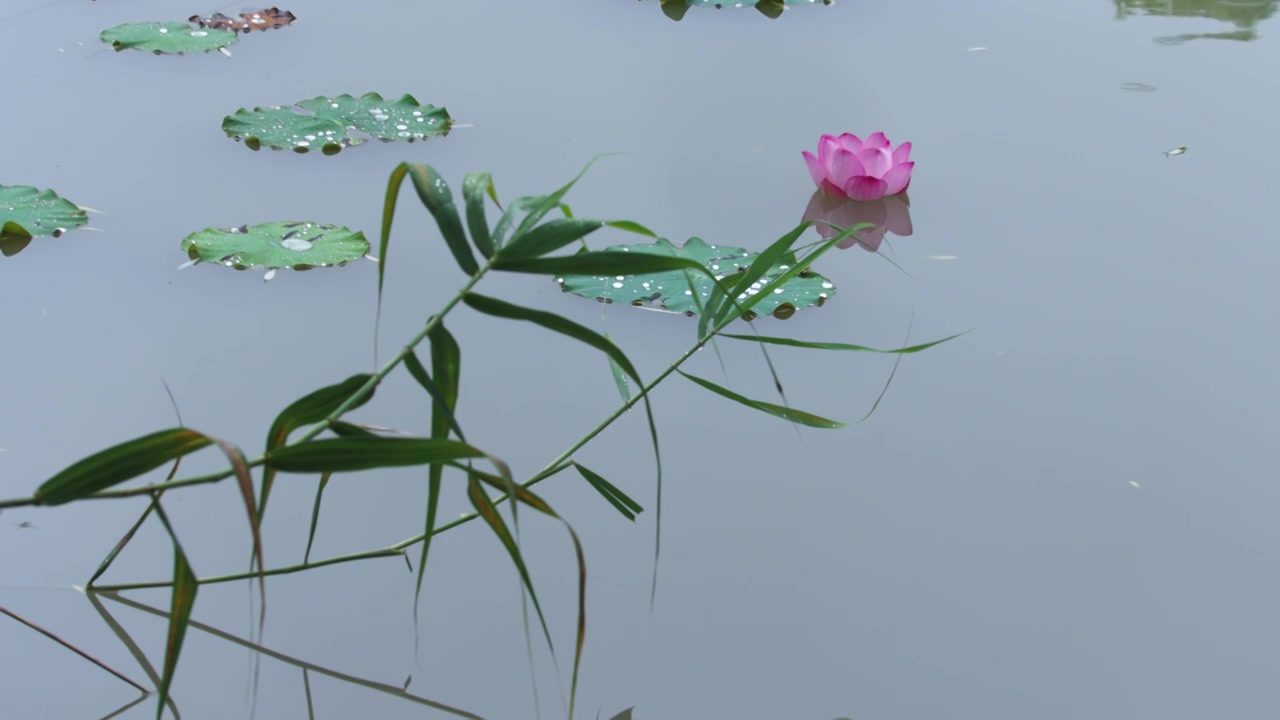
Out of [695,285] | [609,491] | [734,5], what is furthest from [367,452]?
[734,5]

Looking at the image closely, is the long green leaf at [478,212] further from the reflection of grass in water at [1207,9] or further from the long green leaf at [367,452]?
the reflection of grass in water at [1207,9]

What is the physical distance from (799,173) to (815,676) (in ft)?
3.89

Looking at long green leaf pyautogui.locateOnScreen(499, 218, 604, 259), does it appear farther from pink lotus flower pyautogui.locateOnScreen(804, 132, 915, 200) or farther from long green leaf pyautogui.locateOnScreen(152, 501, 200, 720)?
pink lotus flower pyautogui.locateOnScreen(804, 132, 915, 200)

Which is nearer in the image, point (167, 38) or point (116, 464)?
point (116, 464)

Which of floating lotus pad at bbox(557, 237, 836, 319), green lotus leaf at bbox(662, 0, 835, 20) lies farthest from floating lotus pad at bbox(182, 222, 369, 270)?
green lotus leaf at bbox(662, 0, 835, 20)

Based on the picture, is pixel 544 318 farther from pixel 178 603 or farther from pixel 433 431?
pixel 178 603

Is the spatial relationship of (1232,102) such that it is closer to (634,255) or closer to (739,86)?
(739,86)

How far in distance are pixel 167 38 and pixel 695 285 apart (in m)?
1.60

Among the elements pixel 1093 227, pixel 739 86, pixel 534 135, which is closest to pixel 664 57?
pixel 739 86

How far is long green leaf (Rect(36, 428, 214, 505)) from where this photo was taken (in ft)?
2.48

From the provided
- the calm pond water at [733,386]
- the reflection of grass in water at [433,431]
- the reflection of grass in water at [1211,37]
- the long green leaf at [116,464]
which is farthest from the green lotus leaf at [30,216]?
the reflection of grass in water at [1211,37]

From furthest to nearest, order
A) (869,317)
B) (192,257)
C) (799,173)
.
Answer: (799,173) < (192,257) < (869,317)

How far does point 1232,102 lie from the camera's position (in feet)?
8.09

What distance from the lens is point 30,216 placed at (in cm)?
193
